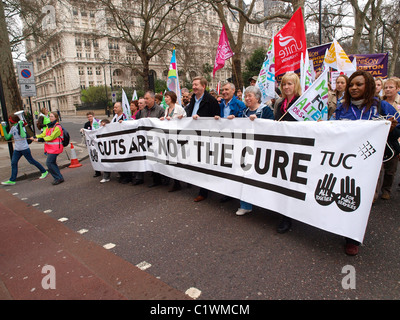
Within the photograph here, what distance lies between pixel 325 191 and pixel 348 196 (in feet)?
0.76

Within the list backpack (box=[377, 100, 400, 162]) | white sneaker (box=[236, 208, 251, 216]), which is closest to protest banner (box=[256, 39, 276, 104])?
backpack (box=[377, 100, 400, 162])

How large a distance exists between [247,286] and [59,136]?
589cm

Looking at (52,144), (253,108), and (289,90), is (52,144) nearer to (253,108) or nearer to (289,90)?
(253,108)

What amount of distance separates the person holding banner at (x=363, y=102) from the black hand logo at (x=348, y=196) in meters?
1.09

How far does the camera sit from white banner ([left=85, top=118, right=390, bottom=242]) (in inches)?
108

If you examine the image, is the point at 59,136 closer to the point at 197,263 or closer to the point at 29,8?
the point at 197,263

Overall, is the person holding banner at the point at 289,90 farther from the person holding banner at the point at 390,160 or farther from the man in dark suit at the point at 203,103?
the person holding banner at the point at 390,160

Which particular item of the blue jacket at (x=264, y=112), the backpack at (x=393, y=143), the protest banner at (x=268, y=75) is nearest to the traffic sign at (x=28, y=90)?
the protest banner at (x=268, y=75)

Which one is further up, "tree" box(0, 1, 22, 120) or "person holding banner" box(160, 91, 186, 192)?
"tree" box(0, 1, 22, 120)

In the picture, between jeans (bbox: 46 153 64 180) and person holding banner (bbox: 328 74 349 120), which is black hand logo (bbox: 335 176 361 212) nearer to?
person holding banner (bbox: 328 74 349 120)

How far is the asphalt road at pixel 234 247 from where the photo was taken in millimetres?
2447

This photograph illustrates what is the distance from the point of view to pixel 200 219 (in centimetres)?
397

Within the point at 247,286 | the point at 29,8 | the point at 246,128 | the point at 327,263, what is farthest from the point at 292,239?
the point at 29,8

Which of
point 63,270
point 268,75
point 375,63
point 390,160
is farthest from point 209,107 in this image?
point 375,63
